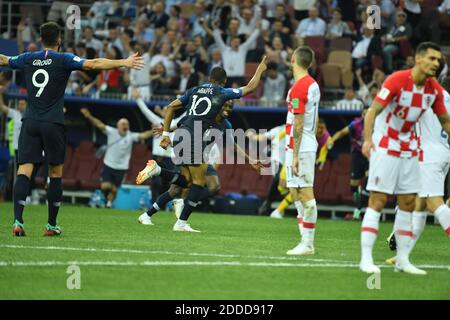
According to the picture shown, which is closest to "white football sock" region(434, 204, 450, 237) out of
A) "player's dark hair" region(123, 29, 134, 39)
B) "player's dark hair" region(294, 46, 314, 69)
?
"player's dark hair" region(294, 46, 314, 69)

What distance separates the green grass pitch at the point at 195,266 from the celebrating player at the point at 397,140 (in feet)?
2.20

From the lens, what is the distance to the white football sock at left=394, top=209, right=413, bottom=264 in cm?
1058

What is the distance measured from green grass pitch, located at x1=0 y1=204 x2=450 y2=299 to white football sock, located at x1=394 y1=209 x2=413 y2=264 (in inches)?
9.5

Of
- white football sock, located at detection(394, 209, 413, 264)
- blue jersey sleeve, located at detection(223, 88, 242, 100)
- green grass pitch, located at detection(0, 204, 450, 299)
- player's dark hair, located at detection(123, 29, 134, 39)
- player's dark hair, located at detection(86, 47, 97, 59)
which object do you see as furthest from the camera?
player's dark hair, located at detection(123, 29, 134, 39)

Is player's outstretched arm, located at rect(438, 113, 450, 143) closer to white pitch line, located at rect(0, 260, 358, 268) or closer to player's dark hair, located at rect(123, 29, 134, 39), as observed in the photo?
white pitch line, located at rect(0, 260, 358, 268)

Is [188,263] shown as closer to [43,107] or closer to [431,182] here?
[431,182]

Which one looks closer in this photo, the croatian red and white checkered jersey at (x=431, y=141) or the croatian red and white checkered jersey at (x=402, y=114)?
the croatian red and white checkered jersey at (x=402, y=114)

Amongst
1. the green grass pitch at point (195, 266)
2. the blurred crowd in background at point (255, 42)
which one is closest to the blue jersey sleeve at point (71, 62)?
the green grass pitch at point (195, 266)

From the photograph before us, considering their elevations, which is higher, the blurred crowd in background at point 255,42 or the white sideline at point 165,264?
the blurred crowd in background at point 255,42

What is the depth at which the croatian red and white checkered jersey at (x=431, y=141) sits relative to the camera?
12.4 meters

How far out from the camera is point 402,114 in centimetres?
1034

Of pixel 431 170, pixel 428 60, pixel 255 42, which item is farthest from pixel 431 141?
pixel 255 42

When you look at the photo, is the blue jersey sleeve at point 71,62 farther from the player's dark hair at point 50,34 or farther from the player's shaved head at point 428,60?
the player's shaved head at point 428,60
